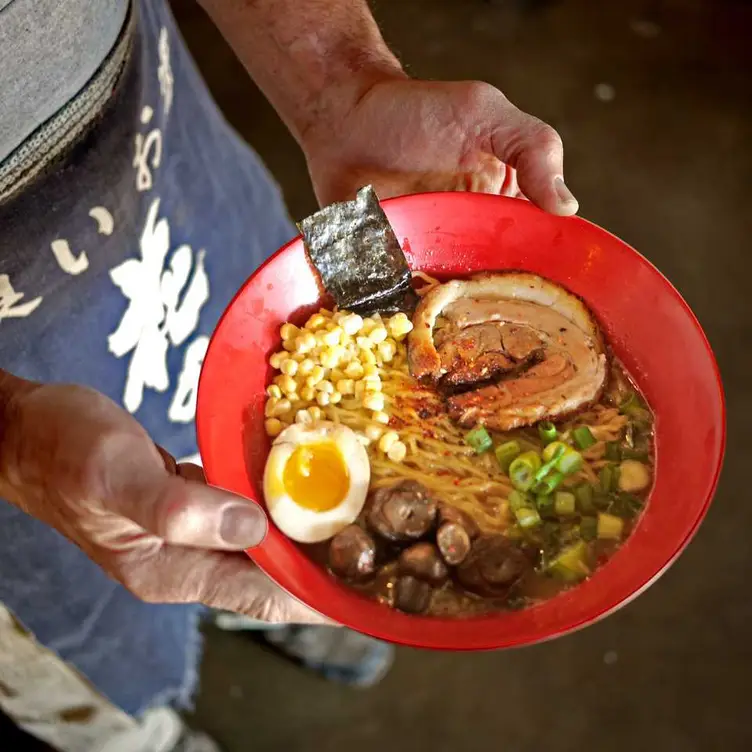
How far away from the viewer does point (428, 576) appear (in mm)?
1388

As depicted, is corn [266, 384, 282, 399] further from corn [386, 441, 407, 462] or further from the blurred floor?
the blurred floor

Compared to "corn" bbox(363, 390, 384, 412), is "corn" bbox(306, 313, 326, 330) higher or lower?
higher

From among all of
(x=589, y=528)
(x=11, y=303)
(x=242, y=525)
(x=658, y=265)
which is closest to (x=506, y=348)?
(x=589, y=528)

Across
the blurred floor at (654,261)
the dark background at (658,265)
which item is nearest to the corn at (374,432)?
the dark background at (658,265)

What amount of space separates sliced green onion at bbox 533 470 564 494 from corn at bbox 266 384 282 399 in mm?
544

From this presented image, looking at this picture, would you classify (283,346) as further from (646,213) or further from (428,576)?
(646,213)

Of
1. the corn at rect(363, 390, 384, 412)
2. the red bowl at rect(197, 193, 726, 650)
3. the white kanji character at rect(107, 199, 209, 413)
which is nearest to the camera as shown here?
the red bowl at rect(197, 193, 726, 650)

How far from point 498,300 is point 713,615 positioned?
180 centimetres

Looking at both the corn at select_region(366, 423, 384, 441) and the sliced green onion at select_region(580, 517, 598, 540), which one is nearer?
the sliced green onion at select_region(580, 517, 598, 540)

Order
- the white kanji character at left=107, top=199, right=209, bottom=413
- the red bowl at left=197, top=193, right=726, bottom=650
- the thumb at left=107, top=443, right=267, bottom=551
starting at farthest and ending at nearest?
the white kanji character at left=107, top=199, right=209, bottom=413
the red bowl at left=197, top=193, right=726, bottom=650
the thumb at left=107, top=443, right=267, bottom=551

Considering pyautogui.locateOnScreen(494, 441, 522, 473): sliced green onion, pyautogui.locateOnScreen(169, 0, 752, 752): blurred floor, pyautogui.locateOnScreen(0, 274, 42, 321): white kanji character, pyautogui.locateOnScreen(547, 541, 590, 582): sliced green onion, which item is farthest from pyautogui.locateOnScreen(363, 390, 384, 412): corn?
pyautogui.locateOnScreen(169, 0, 752, 752): blurred floor

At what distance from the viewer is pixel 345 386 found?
162 cm

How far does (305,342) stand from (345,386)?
128 millimetres

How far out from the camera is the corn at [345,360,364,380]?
1630 mm
